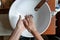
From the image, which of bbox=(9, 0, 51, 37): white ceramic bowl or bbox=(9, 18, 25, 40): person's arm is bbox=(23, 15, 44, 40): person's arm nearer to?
bbox=(9, 18, 25, 40): person's arm

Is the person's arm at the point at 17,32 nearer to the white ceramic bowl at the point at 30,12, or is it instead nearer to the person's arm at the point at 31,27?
the person's arm at the point at 31,27

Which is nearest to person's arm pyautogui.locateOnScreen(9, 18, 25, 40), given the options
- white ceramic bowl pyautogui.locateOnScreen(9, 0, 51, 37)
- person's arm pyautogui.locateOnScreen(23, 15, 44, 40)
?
person's arm pyautogui.locateOnScreen(23, 15, 44, 40)

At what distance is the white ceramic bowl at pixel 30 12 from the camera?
1.01 m

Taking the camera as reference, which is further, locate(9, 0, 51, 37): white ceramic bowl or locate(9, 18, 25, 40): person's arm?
locate(9, 0, 51, 37): white ceramic bowl

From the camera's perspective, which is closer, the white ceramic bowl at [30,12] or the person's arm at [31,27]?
the person's arm at [31,27]

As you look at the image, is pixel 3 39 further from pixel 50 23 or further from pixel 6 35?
pixel 50 23

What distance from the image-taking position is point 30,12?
42.3 inches

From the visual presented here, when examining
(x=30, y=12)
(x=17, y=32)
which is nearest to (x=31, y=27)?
(x=17, y=32)

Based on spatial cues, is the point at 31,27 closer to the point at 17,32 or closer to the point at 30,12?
the point at 17,32

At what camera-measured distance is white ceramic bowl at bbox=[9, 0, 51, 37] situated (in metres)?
1.01

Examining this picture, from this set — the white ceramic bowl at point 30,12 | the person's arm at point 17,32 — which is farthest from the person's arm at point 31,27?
the white ceramic bowl at point 30,12

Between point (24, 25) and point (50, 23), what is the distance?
292 mm

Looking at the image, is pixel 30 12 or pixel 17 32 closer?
pixel 17 32

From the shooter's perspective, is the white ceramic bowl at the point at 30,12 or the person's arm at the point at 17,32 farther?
the white ceramic bowl at the point at 30,12
